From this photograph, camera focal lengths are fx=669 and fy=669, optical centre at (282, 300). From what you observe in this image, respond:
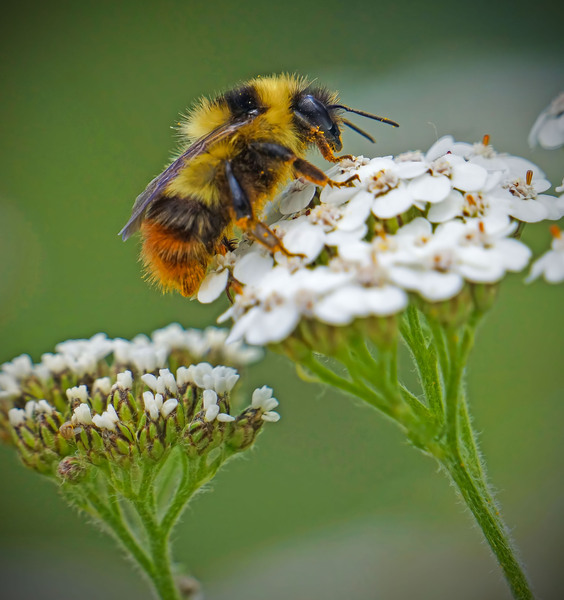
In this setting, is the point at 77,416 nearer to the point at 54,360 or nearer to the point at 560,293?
the point at 54,360

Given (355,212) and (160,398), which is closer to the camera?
(355,212)

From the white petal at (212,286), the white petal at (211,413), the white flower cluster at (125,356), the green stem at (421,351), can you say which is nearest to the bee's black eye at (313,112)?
the white petal at (212,286)

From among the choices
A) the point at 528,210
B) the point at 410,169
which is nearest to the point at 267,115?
the point at 410,169

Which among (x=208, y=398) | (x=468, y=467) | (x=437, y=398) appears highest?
(x=208, y=398)

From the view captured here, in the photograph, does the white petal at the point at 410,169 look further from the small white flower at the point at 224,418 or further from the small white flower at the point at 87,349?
the small white flower at the point at 87,349

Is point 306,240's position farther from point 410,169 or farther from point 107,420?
point 107,420

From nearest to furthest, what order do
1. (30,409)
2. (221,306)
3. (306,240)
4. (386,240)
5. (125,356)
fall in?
(386,240)
(306,240)
(30,409)
(125,356)
(221,306)

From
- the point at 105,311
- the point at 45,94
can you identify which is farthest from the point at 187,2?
the point at 105,311
